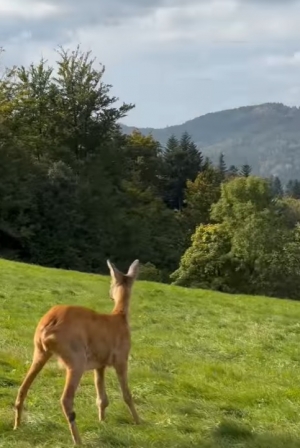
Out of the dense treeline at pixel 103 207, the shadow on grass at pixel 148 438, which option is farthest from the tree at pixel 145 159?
the shadow on grass at pixel 148 438

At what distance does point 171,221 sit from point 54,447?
5796 centimetres

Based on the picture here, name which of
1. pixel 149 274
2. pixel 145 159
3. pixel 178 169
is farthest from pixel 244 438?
pixel 178 169

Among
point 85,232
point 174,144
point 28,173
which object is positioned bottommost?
point 85,232

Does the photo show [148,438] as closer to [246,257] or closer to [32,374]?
[32,374]

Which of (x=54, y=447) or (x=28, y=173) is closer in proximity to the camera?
(x=54, y=447)

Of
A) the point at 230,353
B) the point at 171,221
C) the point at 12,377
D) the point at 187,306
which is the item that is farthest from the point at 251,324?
the point at 171,221

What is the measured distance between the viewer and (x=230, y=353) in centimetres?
1481

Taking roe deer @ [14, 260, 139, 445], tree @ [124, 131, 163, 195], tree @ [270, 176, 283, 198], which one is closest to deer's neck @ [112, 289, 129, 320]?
roe deer @ [14, 260, 139, 445]

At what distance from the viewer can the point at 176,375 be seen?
11430 millimetres

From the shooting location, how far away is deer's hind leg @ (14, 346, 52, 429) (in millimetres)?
7289

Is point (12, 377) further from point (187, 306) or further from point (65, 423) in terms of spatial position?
point (187, 306)

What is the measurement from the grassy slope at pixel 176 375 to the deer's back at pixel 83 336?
80cm

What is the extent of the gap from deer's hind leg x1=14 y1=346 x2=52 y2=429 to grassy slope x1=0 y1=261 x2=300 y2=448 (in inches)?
6.7

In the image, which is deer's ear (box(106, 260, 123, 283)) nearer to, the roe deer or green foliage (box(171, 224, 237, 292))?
the roe deer
